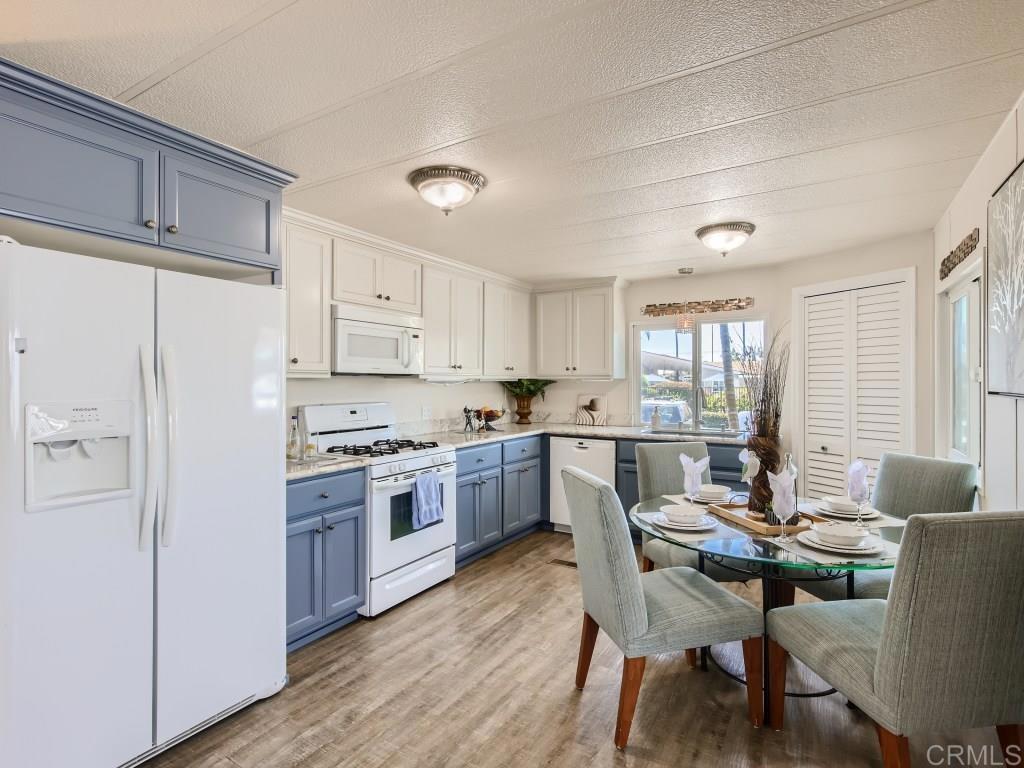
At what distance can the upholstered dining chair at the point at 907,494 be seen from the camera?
240 centimetres

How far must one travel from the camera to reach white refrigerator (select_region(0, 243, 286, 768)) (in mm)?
1594

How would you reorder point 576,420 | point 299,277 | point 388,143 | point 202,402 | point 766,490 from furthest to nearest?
point 576,420, point 299,277, point 766,490, point 388,143, point 202,402

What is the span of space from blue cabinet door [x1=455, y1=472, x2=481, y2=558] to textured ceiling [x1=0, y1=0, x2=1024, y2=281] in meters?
1.90

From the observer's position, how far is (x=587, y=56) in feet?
5.38

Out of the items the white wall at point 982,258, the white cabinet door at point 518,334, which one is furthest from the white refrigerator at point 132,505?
the white cabinet door at point 518,334

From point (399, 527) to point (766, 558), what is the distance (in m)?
2.02

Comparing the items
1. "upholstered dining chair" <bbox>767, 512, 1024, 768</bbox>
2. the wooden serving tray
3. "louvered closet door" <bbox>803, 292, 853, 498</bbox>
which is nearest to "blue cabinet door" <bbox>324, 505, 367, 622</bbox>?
the wooden serving tray

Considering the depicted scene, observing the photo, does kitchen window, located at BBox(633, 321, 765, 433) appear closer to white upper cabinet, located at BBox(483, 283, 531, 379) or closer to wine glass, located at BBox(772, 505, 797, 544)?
white upper cabinet, located at BBox(483, 283, 531, 379)

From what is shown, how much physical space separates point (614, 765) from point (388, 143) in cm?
245

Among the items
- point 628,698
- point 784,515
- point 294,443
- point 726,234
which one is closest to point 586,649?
point 628,698

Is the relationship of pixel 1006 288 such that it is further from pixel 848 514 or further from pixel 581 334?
pixel 581 334

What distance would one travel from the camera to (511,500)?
436cm

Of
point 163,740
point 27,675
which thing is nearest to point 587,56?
point 27,675

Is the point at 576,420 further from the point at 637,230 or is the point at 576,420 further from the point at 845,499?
the point at 845,499
